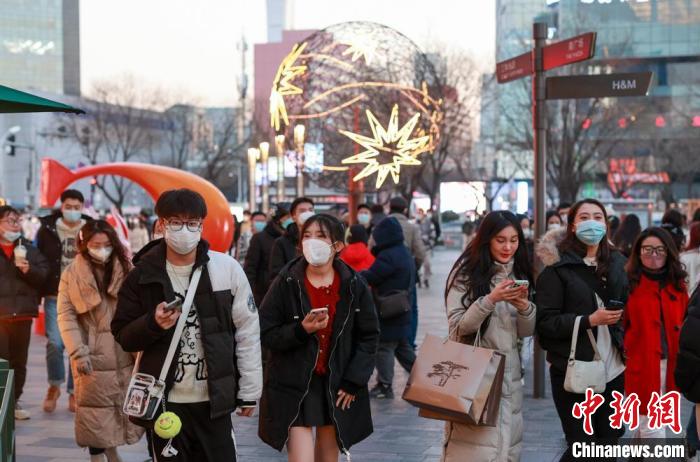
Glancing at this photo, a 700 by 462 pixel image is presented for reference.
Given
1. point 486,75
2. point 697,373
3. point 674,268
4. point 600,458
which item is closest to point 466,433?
point 600,458

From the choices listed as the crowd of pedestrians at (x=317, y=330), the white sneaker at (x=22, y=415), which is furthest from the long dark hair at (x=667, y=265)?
the white sneaker at (x=22, y=415)

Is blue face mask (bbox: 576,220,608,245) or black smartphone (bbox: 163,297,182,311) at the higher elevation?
blue face mask (bbox: 576,220,608,245)

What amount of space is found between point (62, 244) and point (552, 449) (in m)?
5.08

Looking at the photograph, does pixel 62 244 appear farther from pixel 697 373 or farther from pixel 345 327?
pixel 697 373

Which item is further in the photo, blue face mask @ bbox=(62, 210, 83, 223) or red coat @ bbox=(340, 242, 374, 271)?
red coat @ bbox=(340, 242, 374, 271)

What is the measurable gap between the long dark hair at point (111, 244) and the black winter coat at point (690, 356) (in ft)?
12.8

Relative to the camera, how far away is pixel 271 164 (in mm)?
51125

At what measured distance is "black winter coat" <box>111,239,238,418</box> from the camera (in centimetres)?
501

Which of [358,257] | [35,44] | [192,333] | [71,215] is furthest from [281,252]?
[35,44]

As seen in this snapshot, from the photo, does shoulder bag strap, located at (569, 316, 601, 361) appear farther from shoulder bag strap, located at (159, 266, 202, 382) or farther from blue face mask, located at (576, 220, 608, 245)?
shoulder bag strap, located at (159, 266, 202, 382)

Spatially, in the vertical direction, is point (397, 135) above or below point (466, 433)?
above

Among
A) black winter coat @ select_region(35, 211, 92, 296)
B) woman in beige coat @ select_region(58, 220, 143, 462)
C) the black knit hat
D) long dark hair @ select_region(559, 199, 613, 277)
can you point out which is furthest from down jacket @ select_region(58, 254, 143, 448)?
the black knit hat

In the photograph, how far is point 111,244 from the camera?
7.50m

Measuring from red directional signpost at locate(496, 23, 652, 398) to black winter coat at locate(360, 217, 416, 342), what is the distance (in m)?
1.33
